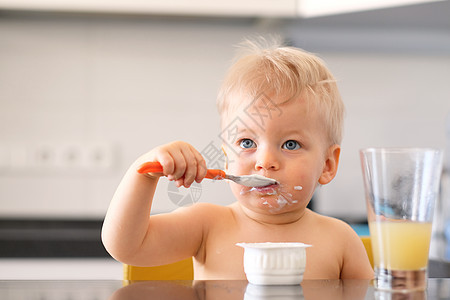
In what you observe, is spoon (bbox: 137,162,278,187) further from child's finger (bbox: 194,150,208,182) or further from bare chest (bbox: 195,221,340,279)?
bare chest (bbox: 195,221,340,279)

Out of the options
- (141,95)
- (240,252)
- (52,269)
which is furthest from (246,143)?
(141,95)

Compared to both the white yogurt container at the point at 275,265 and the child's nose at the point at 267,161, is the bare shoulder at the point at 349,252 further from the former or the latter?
the white yogurt container at the point at 275,265

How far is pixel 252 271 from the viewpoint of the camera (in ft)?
2.39

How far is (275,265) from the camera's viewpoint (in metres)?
0.72

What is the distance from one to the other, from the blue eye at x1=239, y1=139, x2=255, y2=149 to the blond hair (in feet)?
0.25

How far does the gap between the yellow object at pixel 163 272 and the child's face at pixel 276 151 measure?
8.5 inches

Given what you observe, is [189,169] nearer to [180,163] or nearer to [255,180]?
[180,163]

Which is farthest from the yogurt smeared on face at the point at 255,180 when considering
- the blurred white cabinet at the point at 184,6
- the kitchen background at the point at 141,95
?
the kitchen background at the point at 141,95

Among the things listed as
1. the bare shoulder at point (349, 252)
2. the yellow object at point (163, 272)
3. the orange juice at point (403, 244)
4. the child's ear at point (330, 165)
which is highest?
the child's ear at point (330, 165)

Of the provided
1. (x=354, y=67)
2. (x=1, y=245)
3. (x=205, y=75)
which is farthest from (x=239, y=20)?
(x=1, y=245)

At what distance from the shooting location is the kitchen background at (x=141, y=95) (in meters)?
2.38

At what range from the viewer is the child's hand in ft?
2.34

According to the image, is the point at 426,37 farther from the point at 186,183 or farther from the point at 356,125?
the point at 186,183

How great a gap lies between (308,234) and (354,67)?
1554mm
